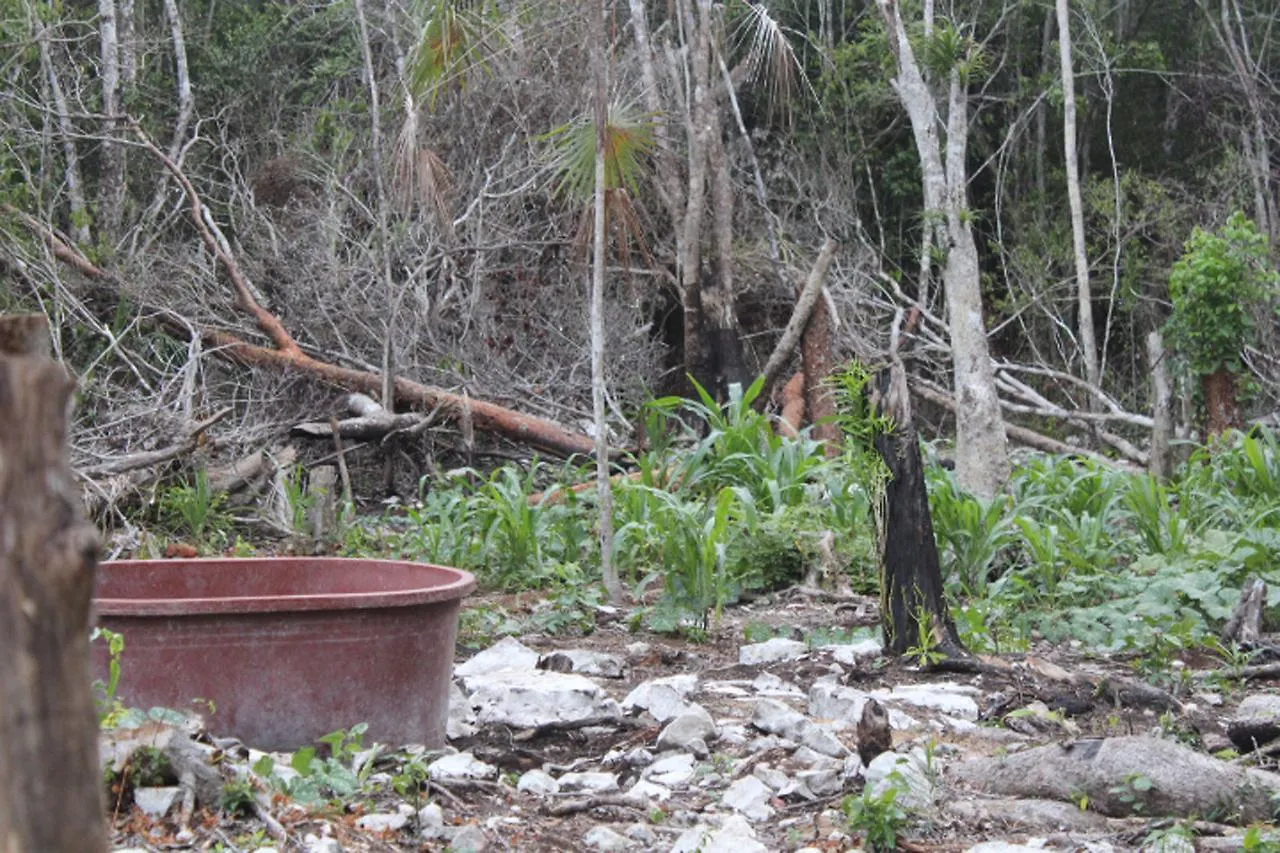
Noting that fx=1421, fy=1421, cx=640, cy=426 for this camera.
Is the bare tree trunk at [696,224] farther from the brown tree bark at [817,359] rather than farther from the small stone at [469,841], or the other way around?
the small stone at [469,841]

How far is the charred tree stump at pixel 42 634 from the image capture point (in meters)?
1.12

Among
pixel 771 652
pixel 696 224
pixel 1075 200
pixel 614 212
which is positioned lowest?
pixel 771 652

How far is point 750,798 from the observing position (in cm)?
348

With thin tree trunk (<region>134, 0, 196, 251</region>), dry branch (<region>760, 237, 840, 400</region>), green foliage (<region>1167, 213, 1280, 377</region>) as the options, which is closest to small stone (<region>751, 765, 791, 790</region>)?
dry branch (<region>760, 237, 840, 400</region>)

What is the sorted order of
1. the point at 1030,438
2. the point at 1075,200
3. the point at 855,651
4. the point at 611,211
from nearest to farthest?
the point at 855,651 < the point at 611,211 < the point at 1030,438 < the point at 1075,200

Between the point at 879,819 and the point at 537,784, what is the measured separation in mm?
982

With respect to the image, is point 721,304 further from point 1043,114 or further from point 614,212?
point 1043,114

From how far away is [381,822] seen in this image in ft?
10.2

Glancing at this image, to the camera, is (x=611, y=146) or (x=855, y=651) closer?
(x=855, y=651)

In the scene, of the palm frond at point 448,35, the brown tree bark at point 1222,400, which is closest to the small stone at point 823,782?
the palm frond at point 448,35

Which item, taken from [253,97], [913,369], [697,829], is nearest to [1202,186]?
[913,369]

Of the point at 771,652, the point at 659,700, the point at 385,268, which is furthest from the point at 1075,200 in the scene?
the point at 659,700

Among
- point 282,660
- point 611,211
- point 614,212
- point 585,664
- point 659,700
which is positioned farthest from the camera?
point 611,211

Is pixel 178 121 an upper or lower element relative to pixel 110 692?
upper
